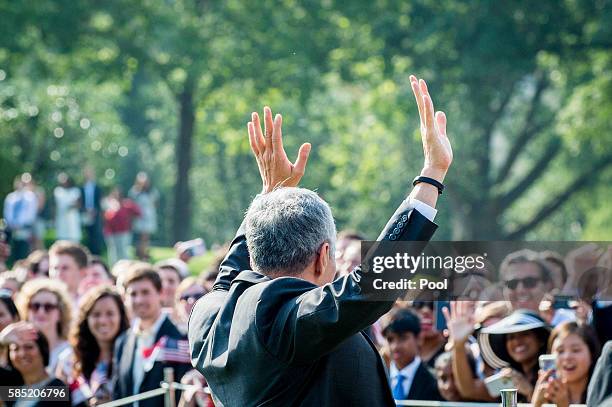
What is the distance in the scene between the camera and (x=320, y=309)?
158 inches

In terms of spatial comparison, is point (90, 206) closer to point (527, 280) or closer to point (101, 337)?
point (101, 337)

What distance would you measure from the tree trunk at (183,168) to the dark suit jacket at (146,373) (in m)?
25.7

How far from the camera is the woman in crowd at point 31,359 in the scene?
8.02m

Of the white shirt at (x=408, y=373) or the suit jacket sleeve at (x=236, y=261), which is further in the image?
the white shirt at (x=408, y=373)

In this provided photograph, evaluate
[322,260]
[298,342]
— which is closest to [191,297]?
[322,260]

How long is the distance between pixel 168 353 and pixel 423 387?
173 cm

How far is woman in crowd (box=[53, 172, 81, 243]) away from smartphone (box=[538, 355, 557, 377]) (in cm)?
1771

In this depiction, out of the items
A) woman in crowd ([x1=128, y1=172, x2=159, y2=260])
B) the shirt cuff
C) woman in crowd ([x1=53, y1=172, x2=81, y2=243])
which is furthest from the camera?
woman in crowd ([x1=128, y1=172, x2=159, y2=260])

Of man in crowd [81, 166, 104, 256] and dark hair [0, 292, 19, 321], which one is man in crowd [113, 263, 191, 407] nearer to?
dark hair [0, 292, 19, 321]

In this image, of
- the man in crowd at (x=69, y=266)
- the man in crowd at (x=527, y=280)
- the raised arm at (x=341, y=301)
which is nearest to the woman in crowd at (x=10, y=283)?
the man in crowd at (x=69, y=266)

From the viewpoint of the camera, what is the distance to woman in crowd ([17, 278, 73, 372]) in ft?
30.5

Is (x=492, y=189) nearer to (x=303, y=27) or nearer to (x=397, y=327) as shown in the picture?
(x=303, y=27)

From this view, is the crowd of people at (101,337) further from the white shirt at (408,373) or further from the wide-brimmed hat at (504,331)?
the wide-brimmed hat at (504,331)

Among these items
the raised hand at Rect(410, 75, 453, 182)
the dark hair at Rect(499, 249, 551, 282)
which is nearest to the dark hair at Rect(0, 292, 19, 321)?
the dark hair at Rect(499, 249, 551, 282)
